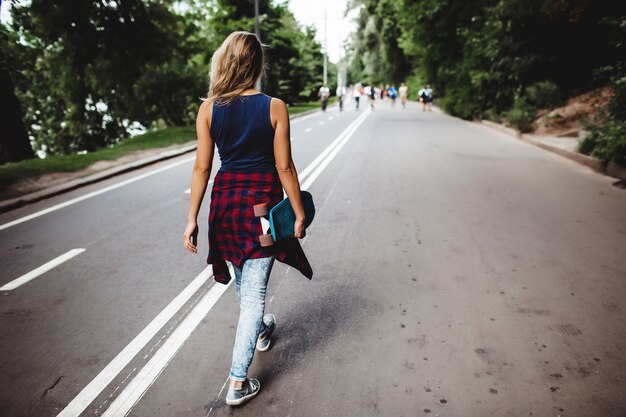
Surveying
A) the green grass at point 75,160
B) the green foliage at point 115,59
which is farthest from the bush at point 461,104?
the green grass at point 75,160

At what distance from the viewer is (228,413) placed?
2598 mm

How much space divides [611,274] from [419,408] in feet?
9.46

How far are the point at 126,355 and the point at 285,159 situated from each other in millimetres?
1884

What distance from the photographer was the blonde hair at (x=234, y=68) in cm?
232

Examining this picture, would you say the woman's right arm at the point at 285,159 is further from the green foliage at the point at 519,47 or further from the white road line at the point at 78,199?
the green foliage at the point at 519,47

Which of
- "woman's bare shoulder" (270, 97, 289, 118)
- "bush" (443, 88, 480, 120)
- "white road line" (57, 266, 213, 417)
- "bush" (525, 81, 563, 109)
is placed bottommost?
"bush" (443, 88, 480, 120)

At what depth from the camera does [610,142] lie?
9.03 m

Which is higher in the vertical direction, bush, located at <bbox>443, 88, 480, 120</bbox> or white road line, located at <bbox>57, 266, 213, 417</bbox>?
white road line, located at <bbox>57, 266, 213, 417</bbox>

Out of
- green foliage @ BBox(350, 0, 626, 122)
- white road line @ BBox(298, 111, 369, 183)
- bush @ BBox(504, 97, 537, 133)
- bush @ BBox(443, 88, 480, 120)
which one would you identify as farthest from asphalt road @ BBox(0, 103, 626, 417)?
bush @ BBox(443, 88, 480, 120)

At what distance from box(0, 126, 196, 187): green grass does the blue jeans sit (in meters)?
8.01

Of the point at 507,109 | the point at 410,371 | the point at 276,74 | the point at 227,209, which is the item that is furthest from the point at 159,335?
the point at 276,74

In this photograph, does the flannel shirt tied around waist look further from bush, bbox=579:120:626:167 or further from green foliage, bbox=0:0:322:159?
bush, bbox=579:120:626:167

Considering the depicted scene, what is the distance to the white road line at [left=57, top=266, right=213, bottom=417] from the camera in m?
2.68

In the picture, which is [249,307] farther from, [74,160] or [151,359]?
[74,160]
